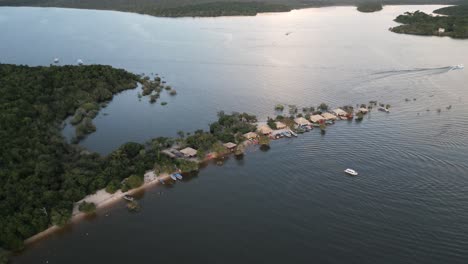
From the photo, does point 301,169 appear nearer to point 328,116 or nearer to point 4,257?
point 328,116

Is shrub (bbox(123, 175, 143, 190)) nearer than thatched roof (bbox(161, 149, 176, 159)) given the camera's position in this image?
Yes

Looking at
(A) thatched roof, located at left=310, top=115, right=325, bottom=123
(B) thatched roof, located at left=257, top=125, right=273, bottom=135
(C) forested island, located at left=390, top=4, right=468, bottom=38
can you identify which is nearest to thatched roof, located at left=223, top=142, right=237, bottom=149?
(B) thatched roof, located at left=257, top=125, right=273, bottom=135

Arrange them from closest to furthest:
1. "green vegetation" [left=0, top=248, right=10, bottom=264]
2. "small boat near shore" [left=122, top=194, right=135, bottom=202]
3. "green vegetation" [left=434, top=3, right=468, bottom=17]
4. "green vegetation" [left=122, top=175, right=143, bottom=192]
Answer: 1. "green vegetation" [left=0, top=248, right=10, bottom=264]
2. "small boat near shore" [left=122, top=194, right=135, bottom=202]
3. "green vegetation" [left=122, top=175, right=143, bottom=192]
4. "green vegetation" [left=434, top=3, right=468, bottom=17]

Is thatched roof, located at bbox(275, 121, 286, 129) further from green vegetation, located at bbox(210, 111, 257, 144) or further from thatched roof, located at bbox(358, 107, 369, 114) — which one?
thatched roof, located at bbox(358, 107, 369, 114)

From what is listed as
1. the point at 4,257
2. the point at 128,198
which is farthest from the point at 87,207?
the point at 4,257

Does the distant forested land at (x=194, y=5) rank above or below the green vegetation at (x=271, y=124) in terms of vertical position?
above

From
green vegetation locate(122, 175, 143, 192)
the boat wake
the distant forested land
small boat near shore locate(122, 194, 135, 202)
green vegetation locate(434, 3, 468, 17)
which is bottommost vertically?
small boat near shore locate(122, 194, 135, 202)

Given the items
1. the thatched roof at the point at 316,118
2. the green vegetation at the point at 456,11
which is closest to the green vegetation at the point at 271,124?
the thatched roof at the point at 316,118

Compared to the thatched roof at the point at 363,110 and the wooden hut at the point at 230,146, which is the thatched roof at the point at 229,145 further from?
the thatched roof at the point at 363,110
